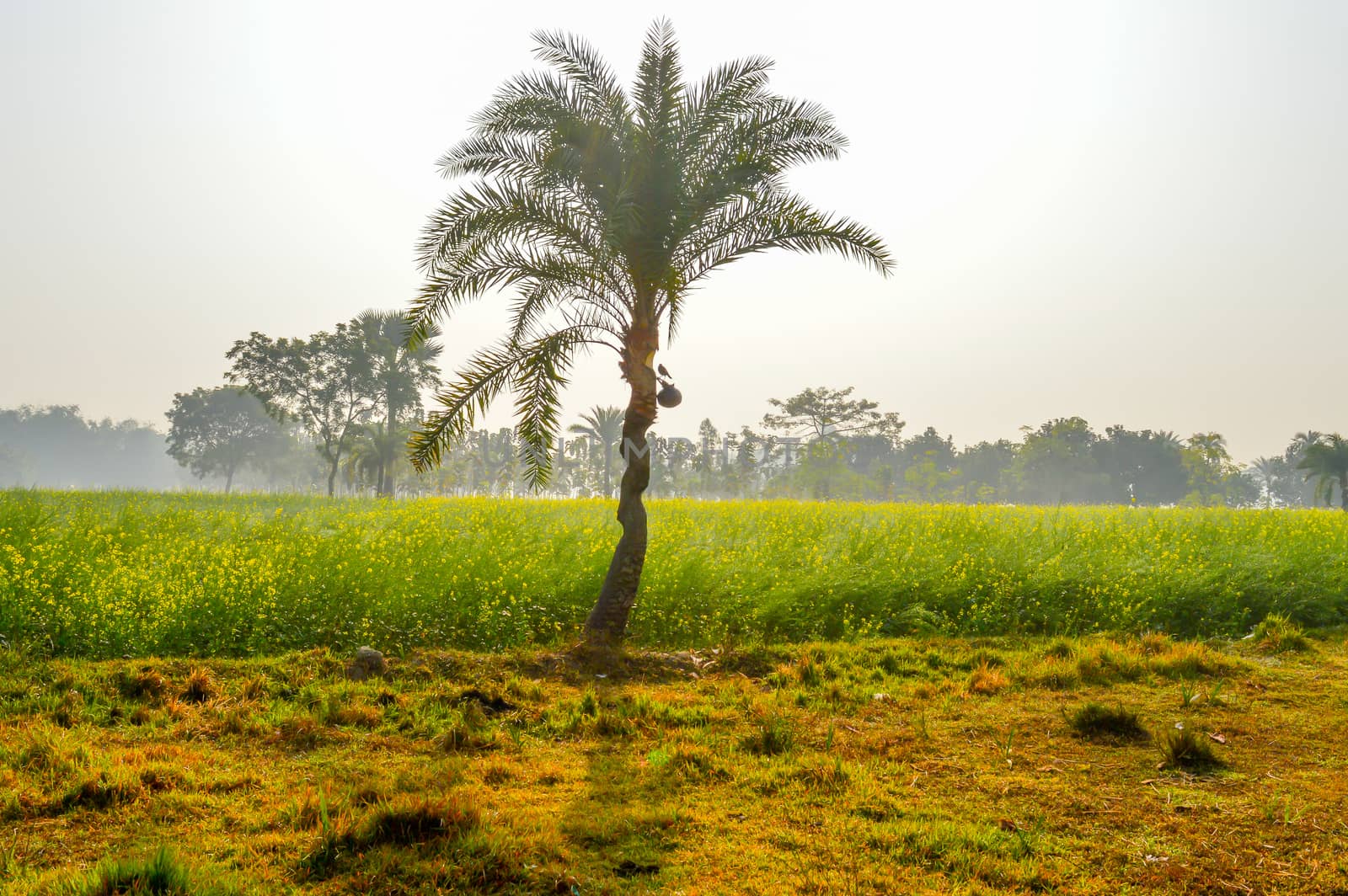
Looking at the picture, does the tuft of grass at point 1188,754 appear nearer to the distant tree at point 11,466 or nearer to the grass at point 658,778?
the grass at point 658,778

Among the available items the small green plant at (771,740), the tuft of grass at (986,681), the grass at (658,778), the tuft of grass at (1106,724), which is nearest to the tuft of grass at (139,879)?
the grass at (658,778)

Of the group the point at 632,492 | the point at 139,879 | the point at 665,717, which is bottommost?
the point at 665,717

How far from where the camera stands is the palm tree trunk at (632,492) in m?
9.26

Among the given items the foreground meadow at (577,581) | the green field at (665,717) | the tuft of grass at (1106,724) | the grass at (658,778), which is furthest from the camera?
the foreground meadow at (577,581)

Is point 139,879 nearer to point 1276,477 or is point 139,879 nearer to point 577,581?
point 577,581

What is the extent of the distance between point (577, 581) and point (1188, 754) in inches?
292

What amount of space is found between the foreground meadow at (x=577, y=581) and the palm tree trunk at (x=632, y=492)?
2.65ft

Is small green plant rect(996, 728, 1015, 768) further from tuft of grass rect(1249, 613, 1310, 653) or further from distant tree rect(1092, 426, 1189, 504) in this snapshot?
distant tree rect(1092, 426, 1189, 504)

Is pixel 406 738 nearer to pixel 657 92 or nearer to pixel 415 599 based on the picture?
pixel 415 599

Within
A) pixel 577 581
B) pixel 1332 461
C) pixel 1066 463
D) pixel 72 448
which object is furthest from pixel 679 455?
pixel 72 448

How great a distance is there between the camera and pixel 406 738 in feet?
19.2

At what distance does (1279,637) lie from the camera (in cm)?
989

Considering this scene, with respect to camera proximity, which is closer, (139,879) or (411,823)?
(139,879)

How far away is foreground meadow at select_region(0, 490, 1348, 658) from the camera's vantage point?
870cm
